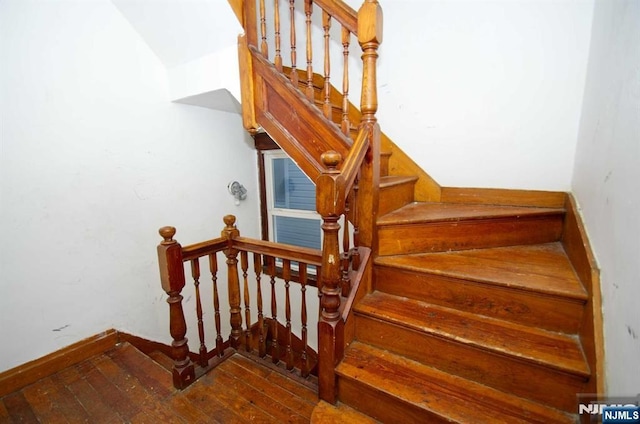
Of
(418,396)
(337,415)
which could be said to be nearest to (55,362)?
(337,415)

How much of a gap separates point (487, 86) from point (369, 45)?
942 millimetres

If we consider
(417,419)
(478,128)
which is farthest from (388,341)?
(478,128)

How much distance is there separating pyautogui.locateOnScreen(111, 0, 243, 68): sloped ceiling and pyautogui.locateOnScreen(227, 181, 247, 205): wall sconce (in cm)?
107

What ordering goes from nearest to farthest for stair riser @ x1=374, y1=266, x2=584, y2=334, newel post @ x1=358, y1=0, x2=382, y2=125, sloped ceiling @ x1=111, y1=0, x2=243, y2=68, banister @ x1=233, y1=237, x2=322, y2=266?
stair riser @ x1=374, y1=266, x2=584, y2=334 → newel post @ x1=358, y1=0, x2=382, y2=125 → banister @ x1=233, y1=237, x2=322, y2=266 → sloped ceiling @ x1=111, y1=0, x2=243, y2=68

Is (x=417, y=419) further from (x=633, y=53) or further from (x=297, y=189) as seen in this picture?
(x=297, y=189)

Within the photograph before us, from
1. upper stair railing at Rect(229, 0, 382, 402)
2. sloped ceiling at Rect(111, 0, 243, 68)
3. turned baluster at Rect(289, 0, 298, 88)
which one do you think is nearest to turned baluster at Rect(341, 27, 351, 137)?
upper stair railing at Rect(229, 0, 382, 402)

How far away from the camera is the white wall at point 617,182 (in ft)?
2.29

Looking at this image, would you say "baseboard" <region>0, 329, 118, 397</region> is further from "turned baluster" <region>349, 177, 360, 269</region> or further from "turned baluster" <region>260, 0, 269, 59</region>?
"turned baluster" <region>260, 0, 269, 59</region>

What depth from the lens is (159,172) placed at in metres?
2.06

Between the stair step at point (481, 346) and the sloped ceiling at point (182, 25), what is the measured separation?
169 cm

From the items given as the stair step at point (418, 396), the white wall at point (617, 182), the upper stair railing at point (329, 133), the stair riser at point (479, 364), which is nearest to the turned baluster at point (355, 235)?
the upper stair railing at point (329, 133)

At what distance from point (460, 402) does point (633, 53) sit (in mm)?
1224

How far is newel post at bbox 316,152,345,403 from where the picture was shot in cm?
96

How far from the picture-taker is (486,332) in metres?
1.02
